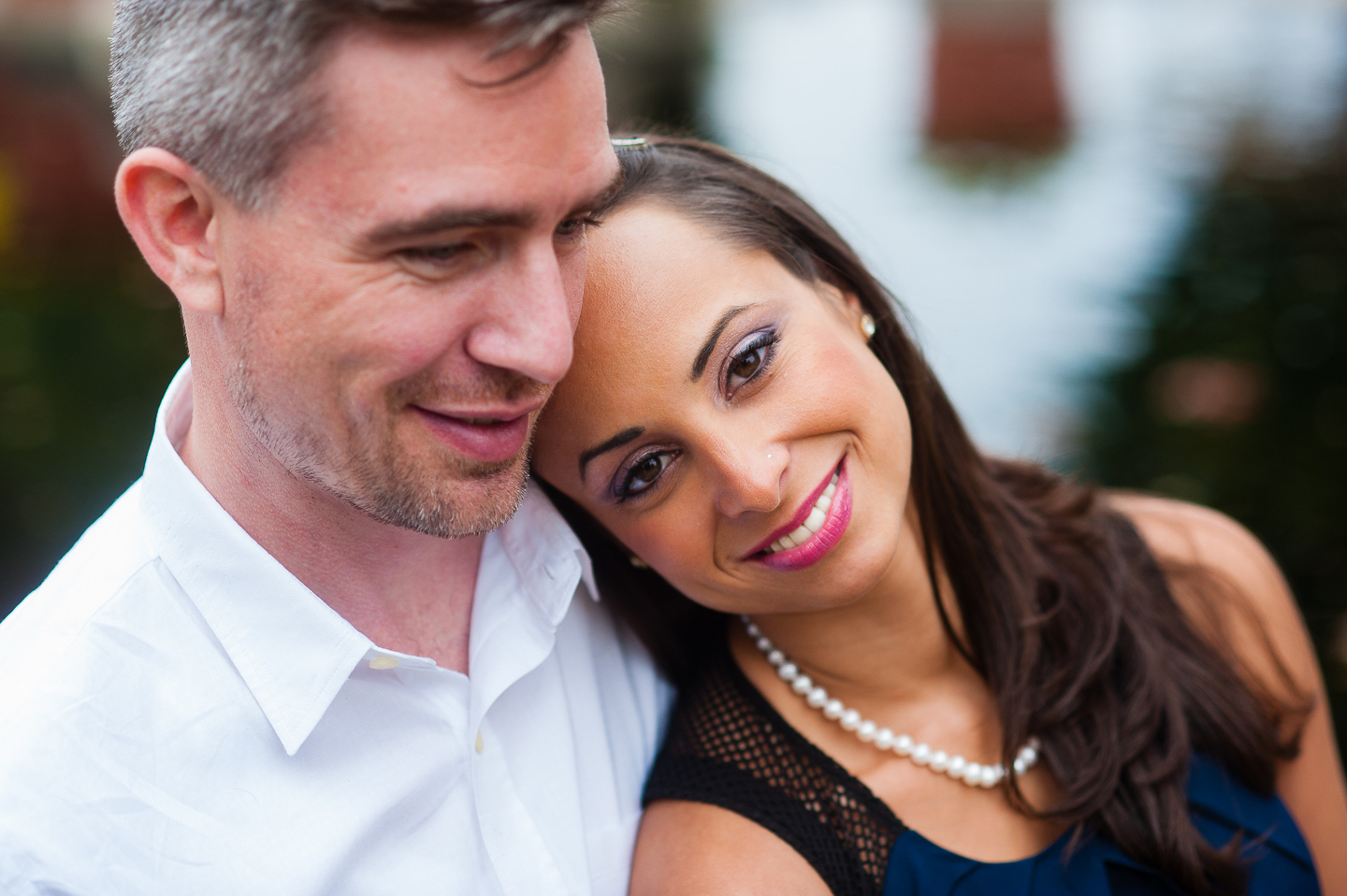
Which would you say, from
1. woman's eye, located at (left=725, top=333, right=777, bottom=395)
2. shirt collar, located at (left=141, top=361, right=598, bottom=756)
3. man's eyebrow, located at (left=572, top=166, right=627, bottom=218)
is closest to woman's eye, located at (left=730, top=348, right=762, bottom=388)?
woman's eye, located at (left=725, top=333, right=777, bottom=395)

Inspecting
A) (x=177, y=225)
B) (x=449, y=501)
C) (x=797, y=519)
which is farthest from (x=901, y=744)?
(x=177, y=225)

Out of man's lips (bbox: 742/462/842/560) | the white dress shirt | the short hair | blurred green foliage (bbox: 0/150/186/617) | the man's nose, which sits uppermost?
the short hair

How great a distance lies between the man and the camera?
1.75m

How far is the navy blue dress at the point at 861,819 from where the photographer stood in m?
2.30

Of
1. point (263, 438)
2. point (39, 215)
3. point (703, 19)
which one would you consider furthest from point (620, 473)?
point (703, 19)

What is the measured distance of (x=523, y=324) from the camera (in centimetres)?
187

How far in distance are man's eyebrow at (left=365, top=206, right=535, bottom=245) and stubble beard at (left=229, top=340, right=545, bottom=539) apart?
23 cm

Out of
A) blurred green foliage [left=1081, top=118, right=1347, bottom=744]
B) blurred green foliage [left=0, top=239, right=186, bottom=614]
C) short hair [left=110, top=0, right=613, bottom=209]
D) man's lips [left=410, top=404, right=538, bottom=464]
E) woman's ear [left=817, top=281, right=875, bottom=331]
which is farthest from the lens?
blurred green foliage [left=0, top=239, right=186, bottom=614]

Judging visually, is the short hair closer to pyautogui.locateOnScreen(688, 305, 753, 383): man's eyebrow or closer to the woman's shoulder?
pyautogui.locateOnScreen(688, 305, 753, 383): man's eyebrow

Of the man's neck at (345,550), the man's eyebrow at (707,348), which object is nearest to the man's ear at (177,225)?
the man's neck at (345,550)

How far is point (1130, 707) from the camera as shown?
2.59m

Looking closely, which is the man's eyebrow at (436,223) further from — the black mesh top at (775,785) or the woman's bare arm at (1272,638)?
the woman's bare arm at (1272,638)

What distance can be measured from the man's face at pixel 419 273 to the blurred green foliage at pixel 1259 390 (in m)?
3.47

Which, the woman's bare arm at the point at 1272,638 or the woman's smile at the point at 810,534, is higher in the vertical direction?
the woman's smile at the point at 810,534
